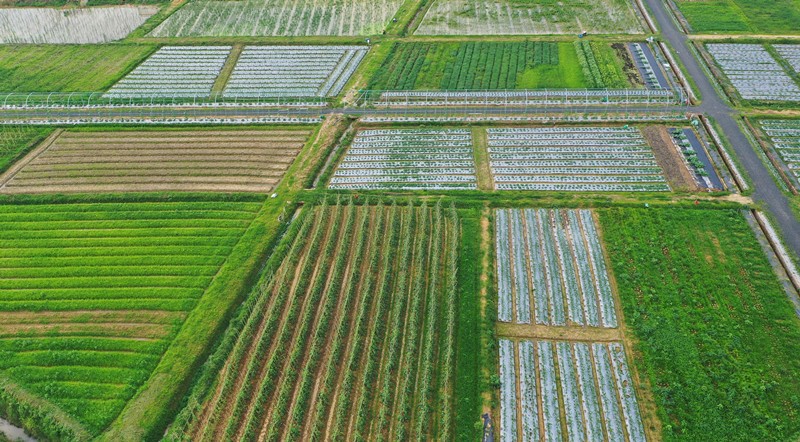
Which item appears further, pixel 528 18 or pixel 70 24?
pixel 70 24

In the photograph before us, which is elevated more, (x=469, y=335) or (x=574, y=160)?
(x=574, y=160)

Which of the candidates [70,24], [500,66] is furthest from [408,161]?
[70,24]

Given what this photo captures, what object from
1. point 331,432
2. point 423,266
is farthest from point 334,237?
point 331,432

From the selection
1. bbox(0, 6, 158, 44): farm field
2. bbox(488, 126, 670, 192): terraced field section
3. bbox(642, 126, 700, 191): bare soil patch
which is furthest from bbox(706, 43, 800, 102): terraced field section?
bbox(0, 6, 158, 44): farm field

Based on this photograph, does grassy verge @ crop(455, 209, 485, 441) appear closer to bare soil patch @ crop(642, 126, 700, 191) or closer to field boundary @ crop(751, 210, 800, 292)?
bare soil patch @ crop(642, 126, 700, 191)

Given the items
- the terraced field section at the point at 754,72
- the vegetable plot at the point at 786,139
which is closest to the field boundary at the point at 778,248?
the vegetable plot at the point at 786,139

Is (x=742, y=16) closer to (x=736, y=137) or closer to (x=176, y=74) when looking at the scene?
(x=736, y=137)

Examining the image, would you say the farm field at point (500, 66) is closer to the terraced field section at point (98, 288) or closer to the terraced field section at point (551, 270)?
the terraced field section at point (551, 270)

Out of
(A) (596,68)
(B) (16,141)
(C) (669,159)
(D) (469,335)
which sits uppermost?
(A) (596,68)

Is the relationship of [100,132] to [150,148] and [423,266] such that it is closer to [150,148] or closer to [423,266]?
[150,148]
